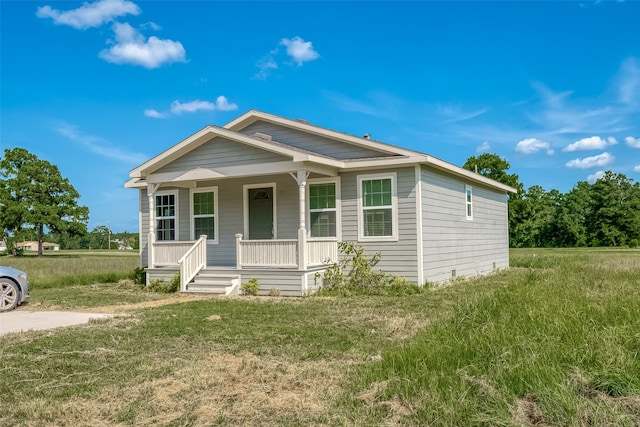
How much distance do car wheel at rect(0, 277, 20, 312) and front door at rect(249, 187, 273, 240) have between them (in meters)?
6.10

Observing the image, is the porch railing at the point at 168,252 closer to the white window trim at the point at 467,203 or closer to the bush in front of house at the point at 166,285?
the bush in front of house at the point at 166,285

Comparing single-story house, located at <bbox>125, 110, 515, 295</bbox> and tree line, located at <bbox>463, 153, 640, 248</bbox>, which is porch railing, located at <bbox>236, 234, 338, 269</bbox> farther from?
tree line, located at <bbox>463, 153, 640, 248</bbox>

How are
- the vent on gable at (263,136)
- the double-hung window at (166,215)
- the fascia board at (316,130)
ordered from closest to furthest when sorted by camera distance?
the fascia board at (316,130) → the vent on gable at (263,136) → the double-hung window at (166,215)

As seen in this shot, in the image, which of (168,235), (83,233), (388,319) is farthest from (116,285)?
(83,233)

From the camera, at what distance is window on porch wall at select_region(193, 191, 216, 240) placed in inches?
599

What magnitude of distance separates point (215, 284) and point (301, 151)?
3.87 m

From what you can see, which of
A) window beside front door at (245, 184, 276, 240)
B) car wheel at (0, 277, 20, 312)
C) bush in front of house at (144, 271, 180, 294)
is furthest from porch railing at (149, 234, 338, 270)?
car wheel at (0, 277, 20, 312)

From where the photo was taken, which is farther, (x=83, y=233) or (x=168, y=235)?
(x=83, y=233)

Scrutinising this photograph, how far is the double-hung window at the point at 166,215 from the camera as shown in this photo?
52.3 feet

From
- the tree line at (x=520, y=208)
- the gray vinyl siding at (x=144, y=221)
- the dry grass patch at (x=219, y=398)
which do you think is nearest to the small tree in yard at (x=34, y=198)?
the tree line at (x=520, y=208)

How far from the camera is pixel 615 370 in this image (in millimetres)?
4070

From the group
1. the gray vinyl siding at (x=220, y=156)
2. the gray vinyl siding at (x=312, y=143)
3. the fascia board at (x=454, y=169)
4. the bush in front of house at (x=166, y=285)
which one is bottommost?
the bush in front of house at (x=166, y=285)

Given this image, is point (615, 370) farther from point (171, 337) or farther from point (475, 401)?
point (171, 337)

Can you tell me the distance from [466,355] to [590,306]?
217 cm
